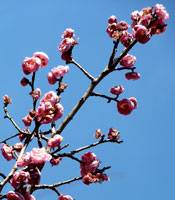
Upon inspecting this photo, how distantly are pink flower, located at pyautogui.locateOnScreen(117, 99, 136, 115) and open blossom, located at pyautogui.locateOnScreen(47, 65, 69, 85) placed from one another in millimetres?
930

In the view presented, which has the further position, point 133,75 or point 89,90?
point 133,75

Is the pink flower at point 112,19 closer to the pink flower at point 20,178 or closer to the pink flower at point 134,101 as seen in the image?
the pink flower at point 134,101

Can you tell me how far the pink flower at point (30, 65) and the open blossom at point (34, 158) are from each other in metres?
1.23

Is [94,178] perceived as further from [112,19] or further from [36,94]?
[112,19]

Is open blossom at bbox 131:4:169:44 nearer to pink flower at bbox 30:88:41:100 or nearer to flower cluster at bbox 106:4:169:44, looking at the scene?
flower cluster at bbox 106:4:169:44

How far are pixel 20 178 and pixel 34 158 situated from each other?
29cm

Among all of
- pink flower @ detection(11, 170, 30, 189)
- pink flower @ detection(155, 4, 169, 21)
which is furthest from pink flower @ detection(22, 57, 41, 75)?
pink flower @ detection(155, 4, 169, 21)

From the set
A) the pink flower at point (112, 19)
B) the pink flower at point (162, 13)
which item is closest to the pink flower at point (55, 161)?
the pink flower at point (112, 19)

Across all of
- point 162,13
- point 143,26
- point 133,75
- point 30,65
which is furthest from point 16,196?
point 162,13

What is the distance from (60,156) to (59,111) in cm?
61

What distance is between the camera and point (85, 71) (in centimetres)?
566

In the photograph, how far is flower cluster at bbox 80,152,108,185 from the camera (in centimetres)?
531

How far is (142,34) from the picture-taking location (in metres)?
5.37

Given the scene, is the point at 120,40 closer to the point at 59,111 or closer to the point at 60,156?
the point at 59,111
